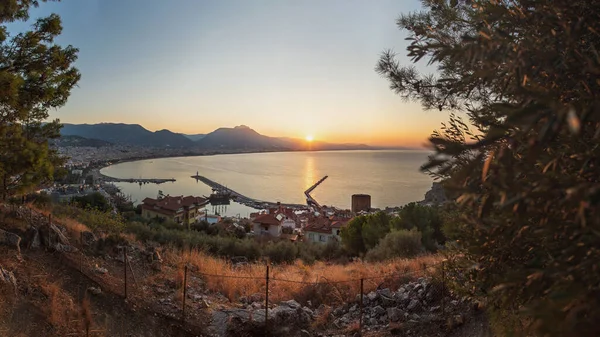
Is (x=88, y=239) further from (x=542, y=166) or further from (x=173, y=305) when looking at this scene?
(x=542, y=166)

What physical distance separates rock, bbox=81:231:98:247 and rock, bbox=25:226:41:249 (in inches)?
43.8

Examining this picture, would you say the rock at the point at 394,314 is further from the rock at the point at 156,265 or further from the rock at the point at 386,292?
the rock at the point at 156,265

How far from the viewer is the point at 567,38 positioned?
1691mm

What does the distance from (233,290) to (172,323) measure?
5.86 ft

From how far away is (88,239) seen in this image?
25.2ft

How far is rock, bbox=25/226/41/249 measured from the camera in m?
6.29

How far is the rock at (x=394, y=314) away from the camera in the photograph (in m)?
5.62

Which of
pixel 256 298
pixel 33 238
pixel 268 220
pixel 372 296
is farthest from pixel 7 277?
pixel 268 220

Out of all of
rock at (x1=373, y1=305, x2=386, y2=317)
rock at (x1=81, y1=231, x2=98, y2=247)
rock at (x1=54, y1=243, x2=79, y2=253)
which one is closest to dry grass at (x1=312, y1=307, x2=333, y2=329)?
rock at (x1=373, y1=305, x2=386, y2=317)

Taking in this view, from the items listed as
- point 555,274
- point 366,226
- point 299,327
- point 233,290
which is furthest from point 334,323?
point 366,226

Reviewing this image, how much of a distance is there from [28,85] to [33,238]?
2919 mm

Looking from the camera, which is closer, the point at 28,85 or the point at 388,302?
the point at 28,85

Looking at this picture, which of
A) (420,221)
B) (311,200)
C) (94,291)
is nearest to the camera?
(94,291)

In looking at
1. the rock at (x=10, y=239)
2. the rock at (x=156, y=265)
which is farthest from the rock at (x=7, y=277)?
the rock at (x=156, y=265)
